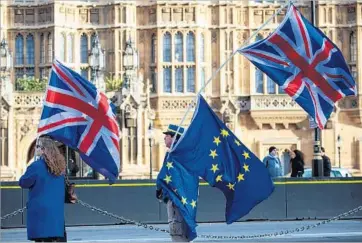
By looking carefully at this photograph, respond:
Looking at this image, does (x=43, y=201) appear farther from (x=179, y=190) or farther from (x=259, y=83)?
(x=259, y=83)

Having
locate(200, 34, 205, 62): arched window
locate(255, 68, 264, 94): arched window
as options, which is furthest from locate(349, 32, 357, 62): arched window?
locate(200, 34, 205, 62): arched window

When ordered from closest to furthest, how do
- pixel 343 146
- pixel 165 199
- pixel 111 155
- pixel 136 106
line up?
pixel 165 199 < pixel 111 155 < pixel 136 106 < pixel 343 146

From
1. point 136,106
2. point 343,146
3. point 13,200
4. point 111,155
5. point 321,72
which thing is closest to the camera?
point 111,155

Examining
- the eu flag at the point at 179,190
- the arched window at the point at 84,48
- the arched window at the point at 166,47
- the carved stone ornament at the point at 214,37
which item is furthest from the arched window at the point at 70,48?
the eu flag at the point at 179,190

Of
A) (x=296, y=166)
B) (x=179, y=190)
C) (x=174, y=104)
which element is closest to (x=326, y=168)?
(x=296, y=166)

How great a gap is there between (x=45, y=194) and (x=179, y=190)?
2.80m

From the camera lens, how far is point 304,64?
2692 centimetres

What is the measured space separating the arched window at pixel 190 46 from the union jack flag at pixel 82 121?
4420cm

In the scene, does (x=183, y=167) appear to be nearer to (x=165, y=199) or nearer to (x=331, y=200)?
(x=165, y=199)

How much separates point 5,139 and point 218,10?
1290cm

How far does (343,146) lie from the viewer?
68.3 m

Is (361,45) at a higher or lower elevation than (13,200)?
higher

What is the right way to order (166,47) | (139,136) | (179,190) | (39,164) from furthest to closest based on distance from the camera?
(166,47) < (139,136) < (179,190) < (39,164)

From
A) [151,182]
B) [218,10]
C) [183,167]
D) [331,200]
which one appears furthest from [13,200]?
[218,10]
